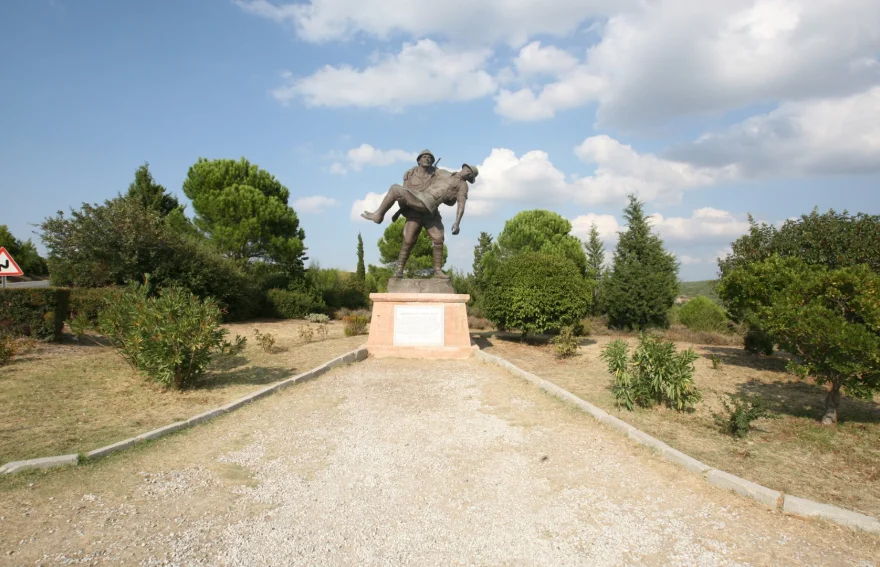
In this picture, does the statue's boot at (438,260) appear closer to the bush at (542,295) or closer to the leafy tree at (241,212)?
the bush at (542,295)

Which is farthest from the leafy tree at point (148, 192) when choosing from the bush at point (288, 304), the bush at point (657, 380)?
the bush at point (657, 380)

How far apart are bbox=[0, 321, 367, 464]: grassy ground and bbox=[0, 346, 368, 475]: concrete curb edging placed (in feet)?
0.75

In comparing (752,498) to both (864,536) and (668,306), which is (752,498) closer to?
(864,536)

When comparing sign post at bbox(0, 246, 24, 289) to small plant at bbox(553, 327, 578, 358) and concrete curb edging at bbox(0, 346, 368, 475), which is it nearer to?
concrete curb edging at bbox(0, 346, 368, 475)

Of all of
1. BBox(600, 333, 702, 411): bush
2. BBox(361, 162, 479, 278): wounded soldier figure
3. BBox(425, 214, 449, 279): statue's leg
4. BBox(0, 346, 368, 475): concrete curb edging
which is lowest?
BBox(0, 346, 368, 475): concrete curb edging

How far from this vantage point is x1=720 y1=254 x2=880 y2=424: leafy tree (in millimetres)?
4930

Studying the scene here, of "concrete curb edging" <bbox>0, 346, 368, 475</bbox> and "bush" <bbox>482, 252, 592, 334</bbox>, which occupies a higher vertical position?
"bush" <bbox>482, 252, 592, 334</bbox>

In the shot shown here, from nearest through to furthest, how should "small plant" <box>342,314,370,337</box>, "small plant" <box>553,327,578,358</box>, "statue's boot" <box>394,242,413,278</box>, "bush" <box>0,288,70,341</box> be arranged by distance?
"bush" <box>0,288,70,341</box>
"small plant" <box>553,327,578,358</box>
"statue's boot" <box>394,242,413,278</box>
"small plant" <box>342,314,370,337</box>

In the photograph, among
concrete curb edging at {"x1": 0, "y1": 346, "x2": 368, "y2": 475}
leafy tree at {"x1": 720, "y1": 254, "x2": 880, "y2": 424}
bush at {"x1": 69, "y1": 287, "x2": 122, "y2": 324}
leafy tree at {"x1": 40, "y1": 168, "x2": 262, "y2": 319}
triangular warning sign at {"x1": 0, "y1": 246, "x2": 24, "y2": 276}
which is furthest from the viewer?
leafy tree at {"x1": 40, "y1": 168, "x2": 262, "y2": 319}

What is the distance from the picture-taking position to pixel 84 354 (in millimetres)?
9391

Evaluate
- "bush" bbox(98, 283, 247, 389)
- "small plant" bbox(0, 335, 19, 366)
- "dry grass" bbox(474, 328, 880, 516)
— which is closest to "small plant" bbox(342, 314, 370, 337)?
"dry grass" bbox(474, 328, 880, 516)

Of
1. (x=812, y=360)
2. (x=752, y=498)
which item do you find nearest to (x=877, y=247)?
(x=812, y=360)

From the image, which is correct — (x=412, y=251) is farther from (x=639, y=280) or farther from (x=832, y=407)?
(x=832, y=407)

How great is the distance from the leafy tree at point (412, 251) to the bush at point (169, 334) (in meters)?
22.6
